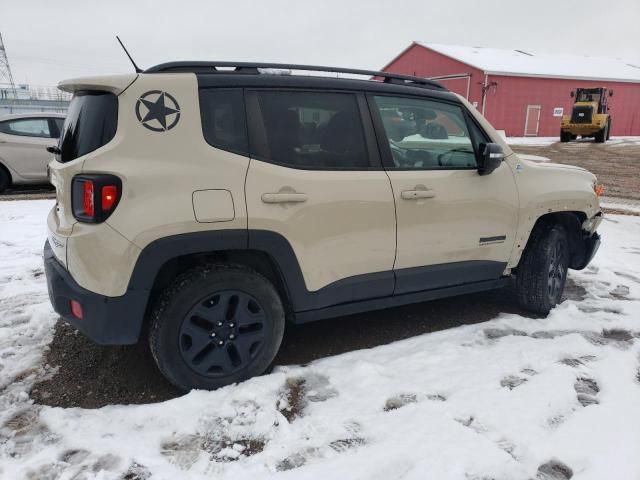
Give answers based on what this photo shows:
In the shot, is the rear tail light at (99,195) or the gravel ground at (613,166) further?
the gravel ground at (613,166)

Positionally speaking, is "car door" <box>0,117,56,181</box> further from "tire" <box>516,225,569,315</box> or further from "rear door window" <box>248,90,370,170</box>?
"tire" <box>516,225,569,315</box>

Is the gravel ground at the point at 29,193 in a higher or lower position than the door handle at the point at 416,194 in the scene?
lower

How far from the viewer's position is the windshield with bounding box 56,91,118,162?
2.51 meters

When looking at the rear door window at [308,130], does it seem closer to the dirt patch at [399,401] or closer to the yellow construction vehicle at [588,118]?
the dirt patch at [399,401]

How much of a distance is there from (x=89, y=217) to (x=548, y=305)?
11.3 ft

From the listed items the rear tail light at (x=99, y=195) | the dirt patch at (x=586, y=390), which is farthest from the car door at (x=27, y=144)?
the dirt patch at (x=586, y=390)

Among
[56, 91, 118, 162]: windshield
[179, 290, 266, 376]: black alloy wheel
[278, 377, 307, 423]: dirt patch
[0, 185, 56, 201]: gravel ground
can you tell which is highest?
[56, 91, 118, 162]: windshield

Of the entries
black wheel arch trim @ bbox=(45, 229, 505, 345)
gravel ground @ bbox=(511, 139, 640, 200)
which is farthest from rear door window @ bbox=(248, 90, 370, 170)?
gravel ground @ bbox=(511, 139, 640, 200)

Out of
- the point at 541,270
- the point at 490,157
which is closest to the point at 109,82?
the point at 490,157

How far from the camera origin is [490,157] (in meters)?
3.37

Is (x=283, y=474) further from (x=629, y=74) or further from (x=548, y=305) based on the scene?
(x=629, y=74)

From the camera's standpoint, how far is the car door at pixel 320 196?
276 centimetres

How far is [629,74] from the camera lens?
36594 millimetres

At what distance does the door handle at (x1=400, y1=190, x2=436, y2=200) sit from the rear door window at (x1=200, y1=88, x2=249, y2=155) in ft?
3.45
